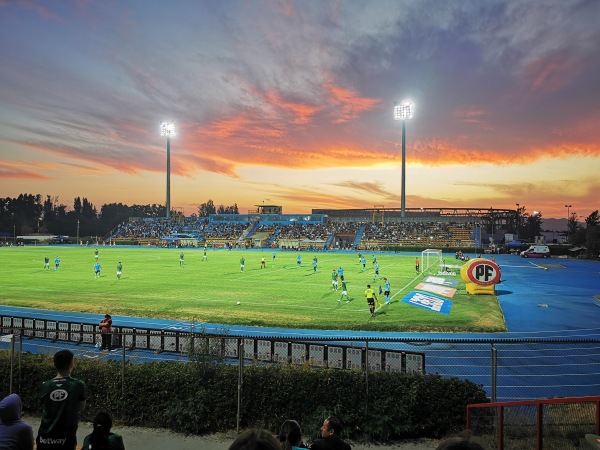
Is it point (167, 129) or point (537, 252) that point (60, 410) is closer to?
point (537, 252)

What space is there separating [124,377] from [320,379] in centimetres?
445

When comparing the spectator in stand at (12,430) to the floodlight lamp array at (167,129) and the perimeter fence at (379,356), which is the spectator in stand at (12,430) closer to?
the perimeter fence at (379,356)

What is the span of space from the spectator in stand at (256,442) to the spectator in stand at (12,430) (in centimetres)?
358

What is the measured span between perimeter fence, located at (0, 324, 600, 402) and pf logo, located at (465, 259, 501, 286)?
1287 centimetres

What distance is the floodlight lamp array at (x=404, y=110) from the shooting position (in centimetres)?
8325

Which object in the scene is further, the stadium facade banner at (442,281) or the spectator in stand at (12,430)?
the stadium facade banner at (442,281)

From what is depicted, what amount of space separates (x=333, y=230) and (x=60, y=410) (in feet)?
326

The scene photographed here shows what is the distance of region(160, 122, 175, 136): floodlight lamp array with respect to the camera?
350ft

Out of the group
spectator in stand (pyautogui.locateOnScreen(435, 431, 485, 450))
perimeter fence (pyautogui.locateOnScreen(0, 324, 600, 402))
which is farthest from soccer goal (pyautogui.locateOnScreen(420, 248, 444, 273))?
spectator in stand (pyautogui.locateOnScreen(435, 431, 485, 450))

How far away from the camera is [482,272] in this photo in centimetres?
2928

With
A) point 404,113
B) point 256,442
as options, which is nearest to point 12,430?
point 256,442

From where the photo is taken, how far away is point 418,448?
8.04 metres

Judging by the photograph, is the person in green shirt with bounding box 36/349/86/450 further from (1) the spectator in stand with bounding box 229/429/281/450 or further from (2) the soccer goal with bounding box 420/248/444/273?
(2) the soccer goal with bounding box 420/248/444/273

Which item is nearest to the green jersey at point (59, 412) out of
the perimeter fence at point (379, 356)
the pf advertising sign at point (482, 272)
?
the perimeter fence at point (379, 356)
